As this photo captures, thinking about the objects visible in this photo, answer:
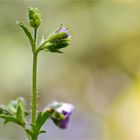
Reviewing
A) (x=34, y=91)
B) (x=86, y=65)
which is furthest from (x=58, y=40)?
(x=86, y=65)

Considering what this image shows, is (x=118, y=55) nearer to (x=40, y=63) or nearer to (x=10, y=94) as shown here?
(x=40, y=63)

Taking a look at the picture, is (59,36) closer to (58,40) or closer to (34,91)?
(58,40)

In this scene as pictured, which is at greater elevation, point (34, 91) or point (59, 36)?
point (59, 36)

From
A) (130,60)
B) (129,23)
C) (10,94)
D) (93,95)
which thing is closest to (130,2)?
(129,23)

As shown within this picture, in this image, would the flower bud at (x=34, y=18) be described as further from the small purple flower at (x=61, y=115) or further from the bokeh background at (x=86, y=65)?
the bokeh background at (x=86, y=65)

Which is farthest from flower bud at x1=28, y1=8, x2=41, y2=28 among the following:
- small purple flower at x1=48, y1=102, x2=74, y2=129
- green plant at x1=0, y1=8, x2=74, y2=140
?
small purple flower at x1=48, y1=102, x2=74, y2=129

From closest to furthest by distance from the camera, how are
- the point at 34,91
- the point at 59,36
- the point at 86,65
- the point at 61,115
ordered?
the point at 34,91
the point at 59,36
the point at 61,115
the point at 86,65

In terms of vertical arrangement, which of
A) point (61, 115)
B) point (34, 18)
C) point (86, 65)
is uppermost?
point (34, 18)

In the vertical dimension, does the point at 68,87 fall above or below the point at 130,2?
below

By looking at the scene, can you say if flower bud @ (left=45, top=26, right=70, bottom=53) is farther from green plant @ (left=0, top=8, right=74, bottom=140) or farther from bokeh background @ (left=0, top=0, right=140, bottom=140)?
bokeh background @ (left=0, top=0, right=140, bottom=140)
